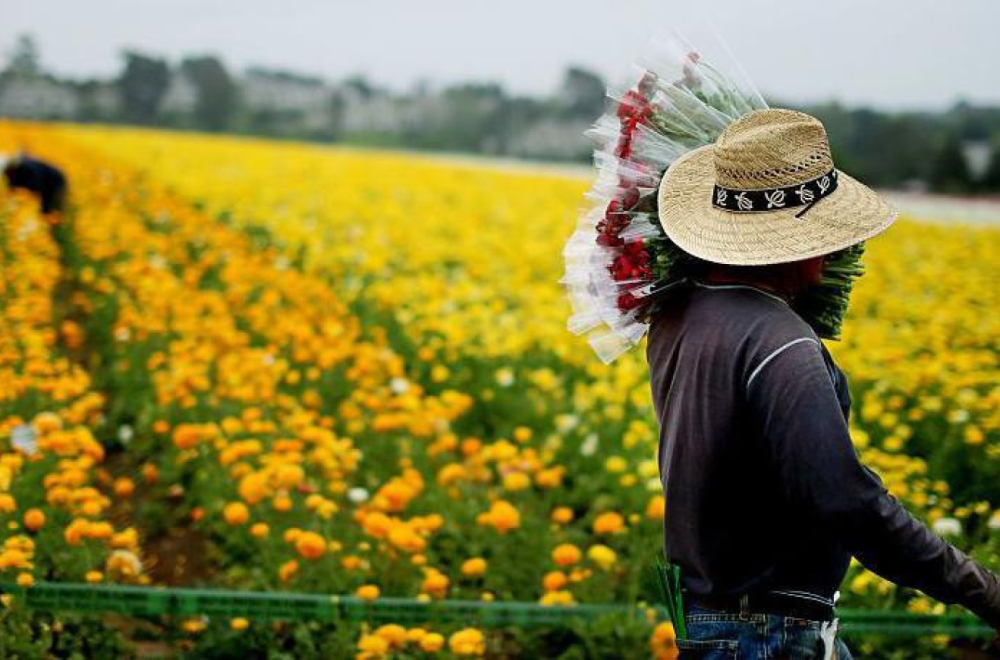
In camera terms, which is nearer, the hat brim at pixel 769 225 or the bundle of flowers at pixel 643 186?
the hat brim at pixel 769 225

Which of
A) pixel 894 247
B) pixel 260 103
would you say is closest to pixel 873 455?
pixel 894 247

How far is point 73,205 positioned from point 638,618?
939cm

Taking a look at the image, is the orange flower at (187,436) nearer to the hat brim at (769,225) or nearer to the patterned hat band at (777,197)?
the hat brim at (769,225)

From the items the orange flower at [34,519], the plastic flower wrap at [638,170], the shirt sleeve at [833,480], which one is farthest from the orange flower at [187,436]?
the shirt sleeve at [833,480]

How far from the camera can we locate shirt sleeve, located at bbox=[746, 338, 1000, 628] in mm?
1420

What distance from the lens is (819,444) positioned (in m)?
1.42

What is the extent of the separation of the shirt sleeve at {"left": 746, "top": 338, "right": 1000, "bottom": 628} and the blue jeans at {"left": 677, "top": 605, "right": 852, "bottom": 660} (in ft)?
0.56

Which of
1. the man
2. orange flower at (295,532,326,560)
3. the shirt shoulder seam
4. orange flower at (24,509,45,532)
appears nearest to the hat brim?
the shirt shoulder seam

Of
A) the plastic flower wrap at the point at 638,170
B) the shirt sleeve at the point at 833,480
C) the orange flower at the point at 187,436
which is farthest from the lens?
the orange flower at the point at 187,436

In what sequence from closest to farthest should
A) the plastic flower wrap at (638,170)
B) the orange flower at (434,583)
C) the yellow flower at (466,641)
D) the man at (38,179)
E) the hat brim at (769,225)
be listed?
1. the hat brim at (769,225)
2. the plastic flower wrap at (638,170)
3. the yellow flower at (466,641)
4. the orange flower at (434,583)
5. the man at (38,179)

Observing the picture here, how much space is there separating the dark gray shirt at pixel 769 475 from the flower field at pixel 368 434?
3.96 feet

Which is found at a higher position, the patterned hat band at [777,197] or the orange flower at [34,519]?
the patterned hat band at [777,197]

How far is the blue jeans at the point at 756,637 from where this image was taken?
159 cm

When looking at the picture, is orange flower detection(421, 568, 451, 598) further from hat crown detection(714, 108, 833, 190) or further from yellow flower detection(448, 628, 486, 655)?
hat crown detection(714, 108, 833, 190)
